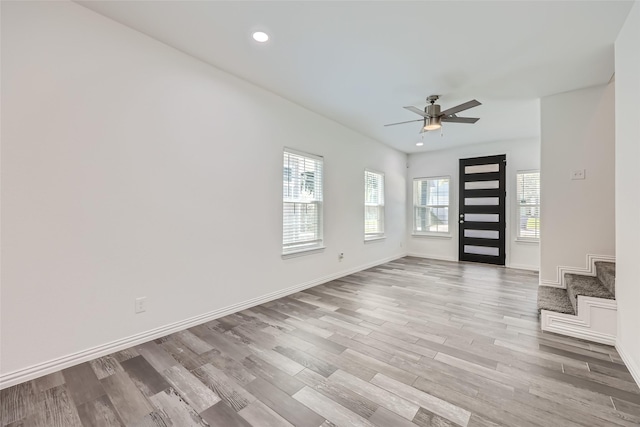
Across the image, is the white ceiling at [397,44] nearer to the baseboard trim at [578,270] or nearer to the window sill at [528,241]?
the baseboard trim at [578,270]

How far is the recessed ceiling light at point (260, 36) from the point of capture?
94.7 inches

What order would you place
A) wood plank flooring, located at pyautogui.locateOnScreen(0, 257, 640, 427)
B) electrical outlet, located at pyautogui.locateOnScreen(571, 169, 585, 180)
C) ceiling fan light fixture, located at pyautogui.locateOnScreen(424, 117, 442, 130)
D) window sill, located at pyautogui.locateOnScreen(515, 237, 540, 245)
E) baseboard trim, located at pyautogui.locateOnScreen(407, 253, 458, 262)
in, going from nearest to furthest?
wood plank flooring, located at pyautogui.locateOnScreen(0, 257, 640, 427)
electrical outlet, located at pyautogui.locateOnScreen(571, 169, 585, 180)
ceiling fan light fixture, located at pyautogui.locateOnScreen(424, 117, 442, 130)
window sill, located at pyautogui.locateOnScreen(515, 237, 540, 245)
baseboard trim, located at pyautogui.locateOnScreen(407, 253, 458, 262)

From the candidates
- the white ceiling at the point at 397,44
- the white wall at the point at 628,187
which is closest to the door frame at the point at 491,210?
the white ceiling at the point at 397,44

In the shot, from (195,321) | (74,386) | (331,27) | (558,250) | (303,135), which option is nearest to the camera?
(74,386)

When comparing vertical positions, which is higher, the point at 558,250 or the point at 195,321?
the point at 558,250

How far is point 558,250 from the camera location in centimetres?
352

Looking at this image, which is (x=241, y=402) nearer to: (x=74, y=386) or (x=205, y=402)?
(x=205, y=402)

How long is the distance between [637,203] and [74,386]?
4055 mm

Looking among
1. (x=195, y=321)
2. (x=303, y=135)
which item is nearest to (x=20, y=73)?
(x=195, y=321)

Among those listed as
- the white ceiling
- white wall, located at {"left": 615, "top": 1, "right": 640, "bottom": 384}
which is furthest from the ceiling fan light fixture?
white wall, located at {"left": 615, "top": 1, "right": 640, "bottom": 384}

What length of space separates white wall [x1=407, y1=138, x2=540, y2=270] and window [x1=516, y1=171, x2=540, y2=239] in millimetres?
104

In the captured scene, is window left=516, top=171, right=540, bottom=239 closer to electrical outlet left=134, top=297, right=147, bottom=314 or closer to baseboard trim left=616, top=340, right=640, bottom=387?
baseboard trim left=616, top=340, right=640, bottom=387

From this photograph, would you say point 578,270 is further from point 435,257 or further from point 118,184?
point 118,184

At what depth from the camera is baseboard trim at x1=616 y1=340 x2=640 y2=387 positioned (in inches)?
74.5
